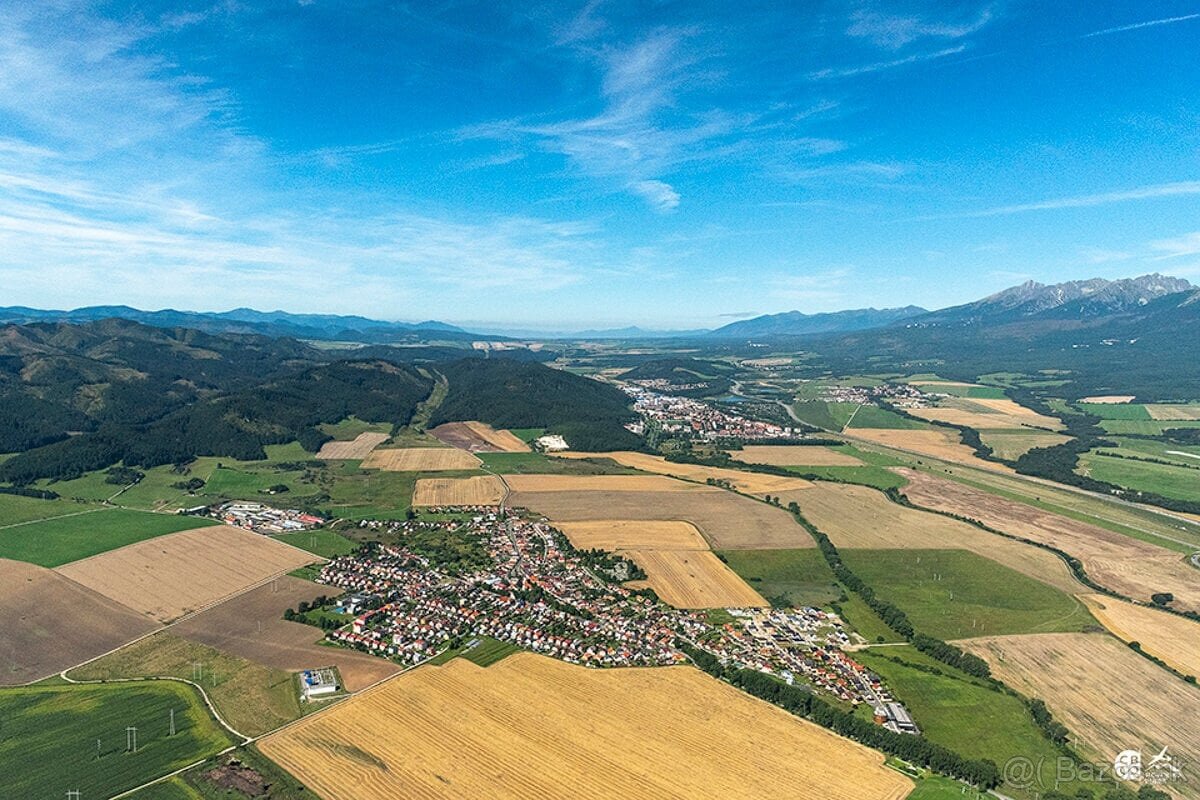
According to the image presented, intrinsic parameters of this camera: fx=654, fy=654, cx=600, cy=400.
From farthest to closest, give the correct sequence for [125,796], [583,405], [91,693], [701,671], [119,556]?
[583,405]
[119,556]
[701,671]
[91,693]
[125,796]

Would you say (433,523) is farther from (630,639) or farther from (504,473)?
(630,639)

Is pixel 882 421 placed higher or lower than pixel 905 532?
higher

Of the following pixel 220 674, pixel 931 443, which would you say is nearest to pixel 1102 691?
pixel 220 674

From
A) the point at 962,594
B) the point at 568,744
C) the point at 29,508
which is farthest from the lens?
the point at 29,508

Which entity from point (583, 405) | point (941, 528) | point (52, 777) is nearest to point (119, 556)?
point (52, 777)

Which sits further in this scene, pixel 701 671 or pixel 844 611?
pixel 844 611

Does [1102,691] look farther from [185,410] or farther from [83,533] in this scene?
[185,410]

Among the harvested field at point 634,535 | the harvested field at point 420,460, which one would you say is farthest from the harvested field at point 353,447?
the harvested field at point 634,535
